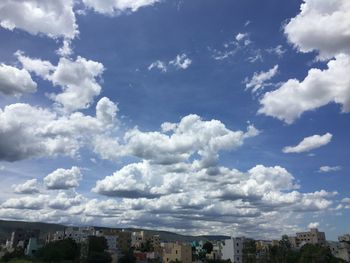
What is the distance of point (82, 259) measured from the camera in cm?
12581

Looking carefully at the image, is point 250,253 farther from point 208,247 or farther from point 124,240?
point 124,240

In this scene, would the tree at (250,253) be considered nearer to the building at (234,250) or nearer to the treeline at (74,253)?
Result: the building at (234,250)

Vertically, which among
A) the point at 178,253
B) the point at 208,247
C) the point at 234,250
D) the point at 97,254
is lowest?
the point at 97,254

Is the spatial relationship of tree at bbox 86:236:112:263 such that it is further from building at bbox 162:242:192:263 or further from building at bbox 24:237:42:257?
building at bbox 24:237:42:257

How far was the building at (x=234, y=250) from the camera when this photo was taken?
151875mm

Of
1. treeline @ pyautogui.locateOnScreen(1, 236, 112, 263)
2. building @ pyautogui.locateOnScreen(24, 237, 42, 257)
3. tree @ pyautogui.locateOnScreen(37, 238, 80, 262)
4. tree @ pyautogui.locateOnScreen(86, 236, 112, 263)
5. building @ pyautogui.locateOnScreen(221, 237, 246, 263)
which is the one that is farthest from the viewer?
building @ pyautogui.locateOnScreen(24, 237, 42, 257)

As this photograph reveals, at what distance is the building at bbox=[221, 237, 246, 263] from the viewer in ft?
498

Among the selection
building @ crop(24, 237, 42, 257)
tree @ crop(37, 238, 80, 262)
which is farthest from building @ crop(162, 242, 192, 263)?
building @ crop(24, 237, 42, 257)

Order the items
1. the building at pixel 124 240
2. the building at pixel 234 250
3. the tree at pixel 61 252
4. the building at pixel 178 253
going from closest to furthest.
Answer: the tree at pixel 61 252
the building at pixel 178 253
the building at pixel 234 250
the building at pixel 124 240

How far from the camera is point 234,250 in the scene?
500 ft

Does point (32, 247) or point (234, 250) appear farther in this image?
point (32, 247)

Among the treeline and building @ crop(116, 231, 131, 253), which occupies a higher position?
building @ crop(116, 231, 131, 253)

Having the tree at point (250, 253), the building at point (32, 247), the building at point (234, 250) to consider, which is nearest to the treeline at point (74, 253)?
the building at point (32, 247)

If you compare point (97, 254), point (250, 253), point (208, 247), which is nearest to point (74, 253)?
point (97, 254)
